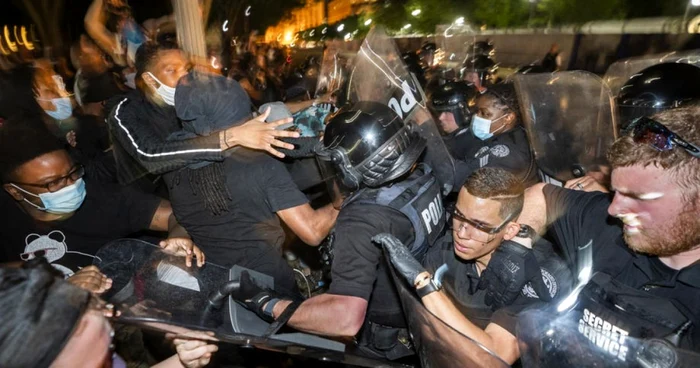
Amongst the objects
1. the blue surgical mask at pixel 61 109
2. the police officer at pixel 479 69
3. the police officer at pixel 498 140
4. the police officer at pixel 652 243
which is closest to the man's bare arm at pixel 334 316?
the police officer at pixel 652 243

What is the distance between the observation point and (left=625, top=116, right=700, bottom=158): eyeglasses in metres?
1.76

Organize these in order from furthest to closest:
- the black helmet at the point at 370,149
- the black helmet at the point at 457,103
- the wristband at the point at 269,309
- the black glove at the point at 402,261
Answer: the black helmet at the point at 457,103 < the black helmet at the point at 370,149 < the wristband at the point at 269,309 < the black glove at the point at 402,261

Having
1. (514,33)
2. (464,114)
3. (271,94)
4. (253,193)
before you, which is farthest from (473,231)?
(514,33)

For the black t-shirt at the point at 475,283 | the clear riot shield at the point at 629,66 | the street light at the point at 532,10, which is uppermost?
the clear riot shield at the point at 629,66

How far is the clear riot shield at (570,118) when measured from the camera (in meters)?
2.96

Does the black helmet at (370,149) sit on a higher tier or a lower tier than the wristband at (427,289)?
higher

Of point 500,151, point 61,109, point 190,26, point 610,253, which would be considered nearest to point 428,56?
point 190,26

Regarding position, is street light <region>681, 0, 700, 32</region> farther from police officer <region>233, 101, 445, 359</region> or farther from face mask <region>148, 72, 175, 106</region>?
face mask <region>148, 72, 175, 106</region>

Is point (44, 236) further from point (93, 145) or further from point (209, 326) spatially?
point (93, 145)

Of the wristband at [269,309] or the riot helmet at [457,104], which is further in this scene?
the riot helmet at [457,104]

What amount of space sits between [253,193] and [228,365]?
3.57 feet

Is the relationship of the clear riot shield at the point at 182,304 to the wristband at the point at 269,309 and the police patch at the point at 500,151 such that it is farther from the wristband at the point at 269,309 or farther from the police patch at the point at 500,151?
the police patch at the point at 500,151

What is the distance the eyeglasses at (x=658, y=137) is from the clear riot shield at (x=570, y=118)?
40.8 inches

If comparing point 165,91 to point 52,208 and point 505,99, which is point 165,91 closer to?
point 52,208
